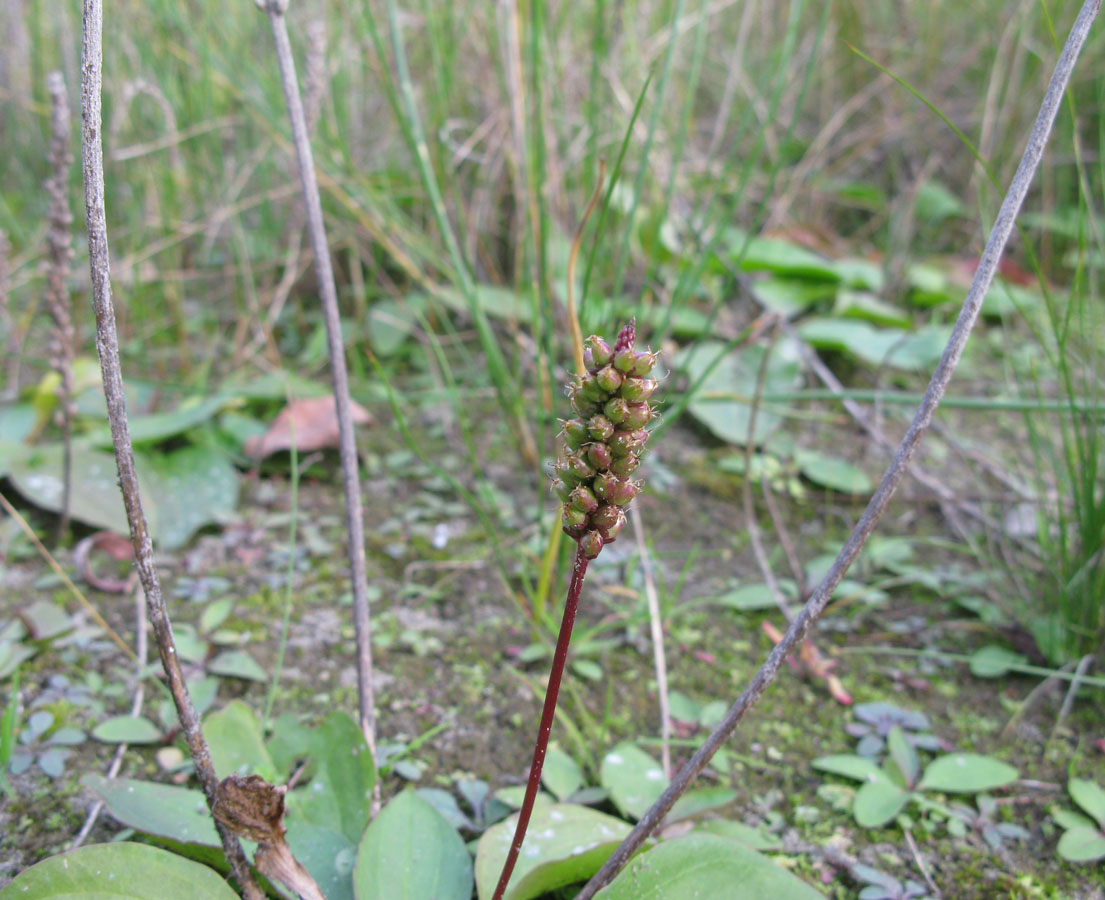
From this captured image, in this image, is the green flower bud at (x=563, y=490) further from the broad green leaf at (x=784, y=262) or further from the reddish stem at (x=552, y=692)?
the broad green leaf at (x=784, y=262)

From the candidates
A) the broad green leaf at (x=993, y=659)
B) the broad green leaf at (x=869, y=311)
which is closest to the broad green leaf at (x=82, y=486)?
the broad green leaf at (x=993, y=659)

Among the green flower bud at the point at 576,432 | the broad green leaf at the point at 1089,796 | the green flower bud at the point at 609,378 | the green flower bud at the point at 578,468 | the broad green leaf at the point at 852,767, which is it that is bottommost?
the broad green leaf at the point at 852,767

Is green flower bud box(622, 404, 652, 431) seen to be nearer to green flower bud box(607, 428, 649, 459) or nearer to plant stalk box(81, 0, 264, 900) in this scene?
green flower bud box(607, 428, 649, 459)

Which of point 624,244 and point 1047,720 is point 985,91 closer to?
point 624,244

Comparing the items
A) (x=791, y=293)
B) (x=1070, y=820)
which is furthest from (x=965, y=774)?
(x=791, y=293)

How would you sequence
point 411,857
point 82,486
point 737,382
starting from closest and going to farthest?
point 411,857 → point 82,486 → point 737,382

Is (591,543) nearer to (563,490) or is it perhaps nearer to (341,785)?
(563,490)
